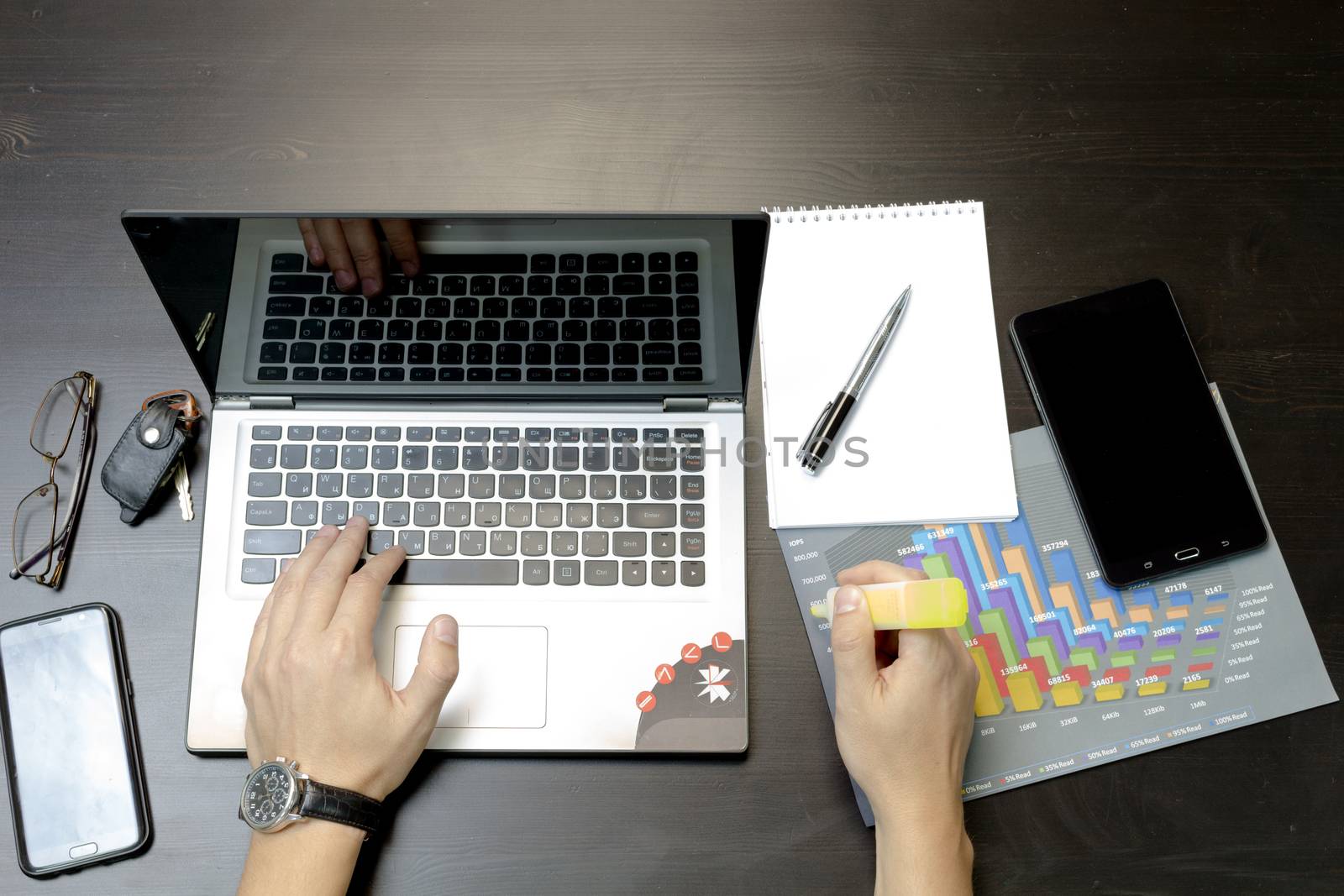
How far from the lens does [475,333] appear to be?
86 cm

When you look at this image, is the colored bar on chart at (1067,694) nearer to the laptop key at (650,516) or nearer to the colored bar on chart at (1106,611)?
the colored bar on chart at (1106,611)

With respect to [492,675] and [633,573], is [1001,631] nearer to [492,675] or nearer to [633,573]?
[633,573]

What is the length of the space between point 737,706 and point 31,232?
3.00 ft

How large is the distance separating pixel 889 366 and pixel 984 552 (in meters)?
0.21

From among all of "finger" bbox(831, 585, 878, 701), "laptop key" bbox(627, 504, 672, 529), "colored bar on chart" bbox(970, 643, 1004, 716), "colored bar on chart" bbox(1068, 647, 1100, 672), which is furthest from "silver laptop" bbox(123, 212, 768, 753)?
"colored bar on chart" bbox(1068, 647, 1100, 672)

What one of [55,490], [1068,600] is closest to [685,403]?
[1068,600]

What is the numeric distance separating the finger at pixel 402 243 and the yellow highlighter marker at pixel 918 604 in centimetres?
50

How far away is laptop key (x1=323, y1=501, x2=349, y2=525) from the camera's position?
0.86 m

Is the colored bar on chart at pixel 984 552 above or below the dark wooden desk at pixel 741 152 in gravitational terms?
below

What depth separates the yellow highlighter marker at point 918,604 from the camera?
2.23 feet

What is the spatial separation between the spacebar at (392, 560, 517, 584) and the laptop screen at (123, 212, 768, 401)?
167 mm

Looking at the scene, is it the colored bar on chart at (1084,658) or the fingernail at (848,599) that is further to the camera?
the colored bar on chart at (1084,658)

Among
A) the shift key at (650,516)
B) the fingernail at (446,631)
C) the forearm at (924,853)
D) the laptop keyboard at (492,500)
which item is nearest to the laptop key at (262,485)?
the laptop keyboard at (492,500)

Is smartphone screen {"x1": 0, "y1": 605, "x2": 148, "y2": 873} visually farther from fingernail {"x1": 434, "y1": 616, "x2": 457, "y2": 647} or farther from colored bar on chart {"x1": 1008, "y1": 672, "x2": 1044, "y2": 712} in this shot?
colored bar on chart {"x1": 1008, "y1": 672, "x2": 1044, "y2": 712}
